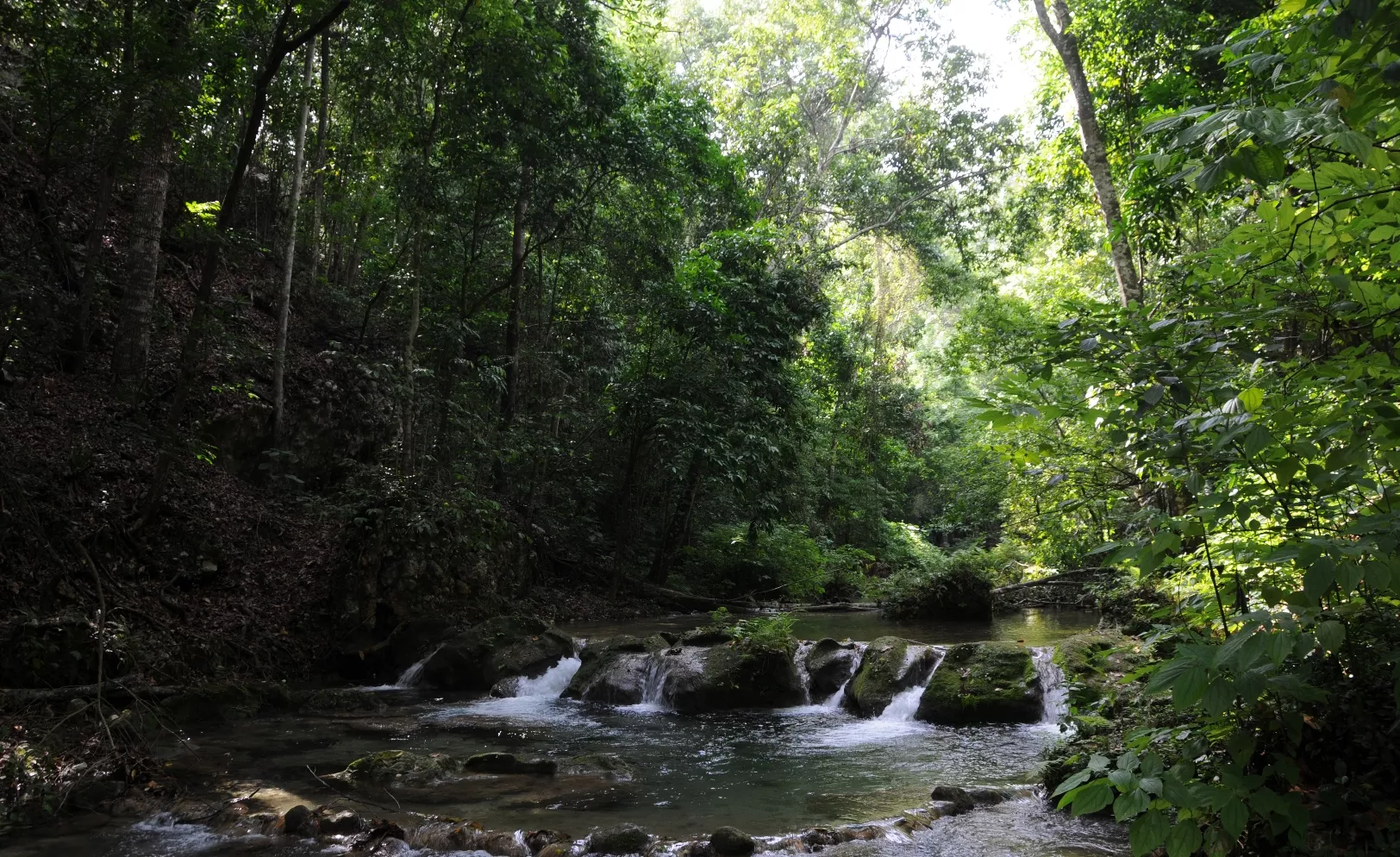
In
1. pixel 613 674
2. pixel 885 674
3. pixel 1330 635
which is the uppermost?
pixel 1330 635

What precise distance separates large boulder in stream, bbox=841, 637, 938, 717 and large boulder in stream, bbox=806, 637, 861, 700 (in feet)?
0.77

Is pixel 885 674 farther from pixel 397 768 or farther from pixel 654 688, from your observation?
pixel 397 768

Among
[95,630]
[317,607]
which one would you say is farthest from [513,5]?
[95,630]

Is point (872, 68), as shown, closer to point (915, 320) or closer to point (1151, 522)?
point (915, 320)

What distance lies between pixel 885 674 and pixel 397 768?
18.9ft

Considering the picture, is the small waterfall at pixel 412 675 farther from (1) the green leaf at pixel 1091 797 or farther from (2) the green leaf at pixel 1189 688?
(2) the green leaf at pixel 1189 688

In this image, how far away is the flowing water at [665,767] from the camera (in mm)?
5477

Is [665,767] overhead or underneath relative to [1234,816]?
underneath

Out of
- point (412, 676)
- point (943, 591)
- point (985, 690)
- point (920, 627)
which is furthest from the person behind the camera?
point (943, 591)

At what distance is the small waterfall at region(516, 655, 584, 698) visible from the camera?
10.8m

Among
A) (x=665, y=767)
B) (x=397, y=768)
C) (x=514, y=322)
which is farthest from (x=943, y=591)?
(x=397, y=768)

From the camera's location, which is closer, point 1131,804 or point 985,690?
point 1131,804

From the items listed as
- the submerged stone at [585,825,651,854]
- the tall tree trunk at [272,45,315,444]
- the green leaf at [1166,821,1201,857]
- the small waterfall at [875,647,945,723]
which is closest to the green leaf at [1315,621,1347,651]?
the green leaf at [1166,821,1201,857]

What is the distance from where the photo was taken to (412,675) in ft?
36.1
